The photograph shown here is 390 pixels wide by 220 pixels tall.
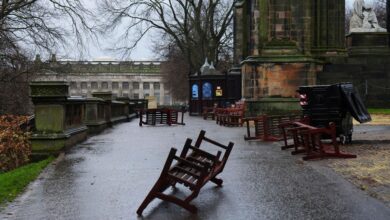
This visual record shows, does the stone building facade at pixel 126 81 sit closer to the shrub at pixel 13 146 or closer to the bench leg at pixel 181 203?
the shrub at pixel 13 146

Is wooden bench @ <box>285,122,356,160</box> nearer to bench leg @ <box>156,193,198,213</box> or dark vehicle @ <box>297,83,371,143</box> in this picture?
dark vehicle @ <box>297,83,371,143</box>

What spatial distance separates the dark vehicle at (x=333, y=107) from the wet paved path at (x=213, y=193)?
7.17 ft

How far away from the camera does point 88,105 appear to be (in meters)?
20.4

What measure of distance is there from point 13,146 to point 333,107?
6963 millimetres

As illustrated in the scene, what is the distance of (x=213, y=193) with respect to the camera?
25.6ft

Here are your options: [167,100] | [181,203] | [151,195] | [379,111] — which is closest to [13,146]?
[151,195]

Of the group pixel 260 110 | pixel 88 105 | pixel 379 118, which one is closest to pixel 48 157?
pixel 88 105

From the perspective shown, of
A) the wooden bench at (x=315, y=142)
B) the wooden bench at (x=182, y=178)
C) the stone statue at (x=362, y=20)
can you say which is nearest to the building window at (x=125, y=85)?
the stone statue at (x=362, y=20)

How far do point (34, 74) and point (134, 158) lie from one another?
570 inches

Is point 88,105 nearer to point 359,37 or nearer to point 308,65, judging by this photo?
point 308,65

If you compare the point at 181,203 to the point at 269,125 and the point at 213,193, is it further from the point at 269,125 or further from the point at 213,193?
the point at 269,125

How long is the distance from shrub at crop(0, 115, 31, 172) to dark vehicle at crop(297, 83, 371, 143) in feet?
20.7

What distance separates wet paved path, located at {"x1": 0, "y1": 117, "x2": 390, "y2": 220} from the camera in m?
6.56

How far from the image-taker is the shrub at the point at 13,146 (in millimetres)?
11656
